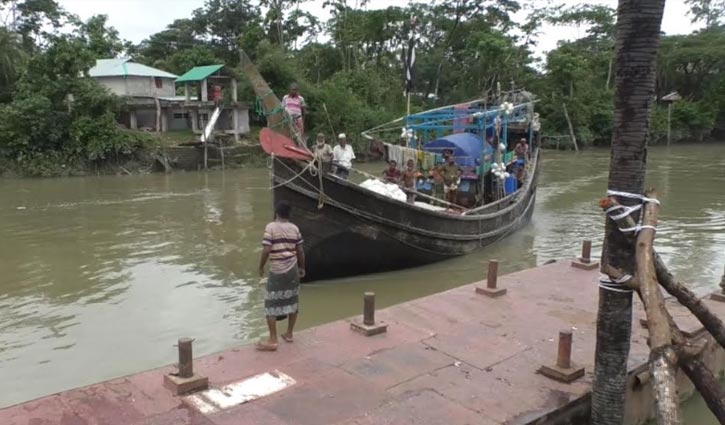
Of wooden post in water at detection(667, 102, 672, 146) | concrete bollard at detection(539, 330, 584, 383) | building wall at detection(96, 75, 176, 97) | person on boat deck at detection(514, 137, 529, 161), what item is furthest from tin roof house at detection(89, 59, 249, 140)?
wooden post in water at detection(667, 102, 672, 146)

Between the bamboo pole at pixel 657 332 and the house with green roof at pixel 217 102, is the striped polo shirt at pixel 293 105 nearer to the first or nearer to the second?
the bamboo pole at pixel 657 332

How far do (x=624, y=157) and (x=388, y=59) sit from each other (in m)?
38.6

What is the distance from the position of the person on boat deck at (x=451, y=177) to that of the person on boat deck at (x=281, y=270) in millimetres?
7477

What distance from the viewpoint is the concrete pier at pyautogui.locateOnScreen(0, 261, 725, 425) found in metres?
4.26

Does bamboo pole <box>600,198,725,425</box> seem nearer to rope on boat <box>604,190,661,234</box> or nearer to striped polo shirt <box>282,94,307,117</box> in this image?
rope on boat <box>604,190,661,234</box>

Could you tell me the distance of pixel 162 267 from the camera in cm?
1147

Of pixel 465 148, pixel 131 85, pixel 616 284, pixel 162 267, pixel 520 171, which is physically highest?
pixel 131 85

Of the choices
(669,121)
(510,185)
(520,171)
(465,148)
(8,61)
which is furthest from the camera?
(669,121)

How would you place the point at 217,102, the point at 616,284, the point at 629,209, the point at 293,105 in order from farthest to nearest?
the point at 217,102, the point at 293,105, the point at 616,284, the point at 629,209

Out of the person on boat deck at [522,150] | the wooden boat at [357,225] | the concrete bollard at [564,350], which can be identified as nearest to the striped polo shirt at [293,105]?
the wooden boat at [357,225]

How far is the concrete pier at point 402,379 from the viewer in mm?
4258

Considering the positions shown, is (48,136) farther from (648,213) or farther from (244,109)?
(648,213)

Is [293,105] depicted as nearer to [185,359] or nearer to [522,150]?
[185,359]

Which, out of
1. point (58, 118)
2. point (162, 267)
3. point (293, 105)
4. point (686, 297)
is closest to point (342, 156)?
point (293, 105)
